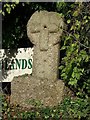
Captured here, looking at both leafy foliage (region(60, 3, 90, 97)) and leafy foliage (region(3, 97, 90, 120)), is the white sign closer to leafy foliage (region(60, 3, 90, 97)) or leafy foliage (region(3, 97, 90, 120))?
leafy foliage (region(3, 97, 90, 120))

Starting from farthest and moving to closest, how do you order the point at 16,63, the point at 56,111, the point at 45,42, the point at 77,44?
1. the point at 16,63
2. the point at 45,42
3. the point at 56,111
4. the point at 77,44

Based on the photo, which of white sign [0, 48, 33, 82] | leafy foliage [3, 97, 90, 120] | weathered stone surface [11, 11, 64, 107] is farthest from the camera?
white sign [0, 48, 33, 82]

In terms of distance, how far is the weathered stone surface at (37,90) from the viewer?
19.0ft

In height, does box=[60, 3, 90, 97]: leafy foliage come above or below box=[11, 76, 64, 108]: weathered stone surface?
above

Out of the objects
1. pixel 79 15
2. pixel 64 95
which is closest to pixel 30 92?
pixel 64 95

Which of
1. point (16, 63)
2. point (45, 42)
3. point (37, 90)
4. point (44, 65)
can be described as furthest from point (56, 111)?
point (16, 63)

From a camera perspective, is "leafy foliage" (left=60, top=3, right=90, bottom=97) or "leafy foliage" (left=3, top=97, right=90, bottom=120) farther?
"leafy foliage" (left=3, top=97, right=90, bottom=120)

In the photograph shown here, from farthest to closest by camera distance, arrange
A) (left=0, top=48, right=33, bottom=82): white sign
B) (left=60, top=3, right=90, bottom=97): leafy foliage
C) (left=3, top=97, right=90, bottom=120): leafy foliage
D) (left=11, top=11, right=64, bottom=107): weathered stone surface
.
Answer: (left=0, top=48, right=33, bottom=82): white sign → (left=11, top=11, right=64, bottom=107): weathered stone surface → (left=3, top=97, right=90, bottom=120): leafy foliage → (left=60, top=3, right=90, bottom=97): leafy foliage

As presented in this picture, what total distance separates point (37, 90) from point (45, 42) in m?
0.70

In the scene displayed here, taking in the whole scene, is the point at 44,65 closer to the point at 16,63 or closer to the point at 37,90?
the point at 37,90

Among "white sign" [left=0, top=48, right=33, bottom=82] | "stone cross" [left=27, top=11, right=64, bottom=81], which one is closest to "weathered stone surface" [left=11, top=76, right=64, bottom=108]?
"stone cross" [left=27, top=11, right=64, bottom=81]

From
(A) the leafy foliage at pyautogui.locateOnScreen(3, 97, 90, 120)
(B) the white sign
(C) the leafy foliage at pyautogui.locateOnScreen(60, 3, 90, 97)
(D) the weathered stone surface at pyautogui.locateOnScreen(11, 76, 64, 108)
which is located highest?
(C) the leafy foliage at pyautogui.locateOnScreen(60, 3, 90, 97)

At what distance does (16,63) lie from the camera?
20.6ft

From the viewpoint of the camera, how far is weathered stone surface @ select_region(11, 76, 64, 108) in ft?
19.0
